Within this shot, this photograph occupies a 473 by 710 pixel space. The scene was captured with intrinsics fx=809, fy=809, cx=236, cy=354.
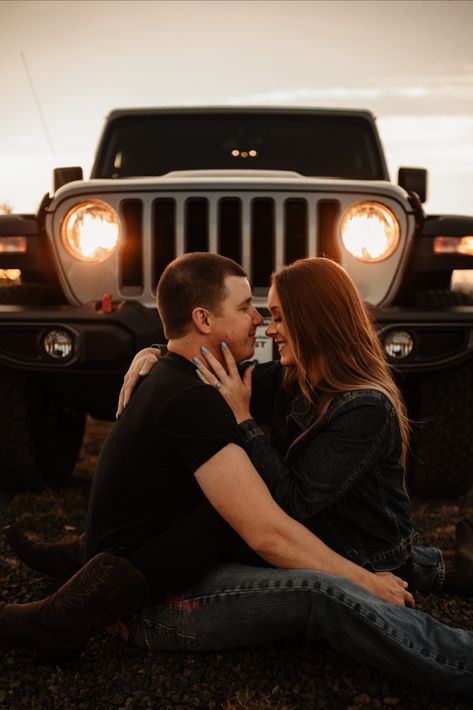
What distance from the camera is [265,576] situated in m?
2.17

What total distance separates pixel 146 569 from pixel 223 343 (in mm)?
683

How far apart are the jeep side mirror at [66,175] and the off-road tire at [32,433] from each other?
1178 mm

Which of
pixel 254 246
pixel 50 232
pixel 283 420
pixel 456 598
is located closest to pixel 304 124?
pixel 254 246

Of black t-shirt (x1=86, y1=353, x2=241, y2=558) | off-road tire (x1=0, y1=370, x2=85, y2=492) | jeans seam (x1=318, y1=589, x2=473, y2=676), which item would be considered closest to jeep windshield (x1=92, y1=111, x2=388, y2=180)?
off-road tire (x1=0, y1=370, x2=85, y2=492)

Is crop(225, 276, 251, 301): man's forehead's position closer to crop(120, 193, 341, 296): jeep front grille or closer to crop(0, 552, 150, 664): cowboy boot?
crop(0, 552, 150, 664): cowboy boot

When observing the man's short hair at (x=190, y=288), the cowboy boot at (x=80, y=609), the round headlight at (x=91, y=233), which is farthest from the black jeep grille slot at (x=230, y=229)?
the cowboy boot at (x=80, y=609)

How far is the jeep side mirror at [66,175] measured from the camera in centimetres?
425

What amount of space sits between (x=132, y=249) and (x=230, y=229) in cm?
43

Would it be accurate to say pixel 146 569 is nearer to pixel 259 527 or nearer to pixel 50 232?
pixel 259 527

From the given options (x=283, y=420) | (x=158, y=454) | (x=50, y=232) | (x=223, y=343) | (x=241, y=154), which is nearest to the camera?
(x=158, y=454)

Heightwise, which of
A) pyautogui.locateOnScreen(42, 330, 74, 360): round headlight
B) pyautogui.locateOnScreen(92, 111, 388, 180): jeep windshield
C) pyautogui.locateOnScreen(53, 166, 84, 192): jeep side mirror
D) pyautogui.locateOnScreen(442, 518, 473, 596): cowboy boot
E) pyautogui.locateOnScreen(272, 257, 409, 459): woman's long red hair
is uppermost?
pyautogui.locateOnScreen(92, 111, 388, 180): jeep windshield

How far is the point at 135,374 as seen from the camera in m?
2.62

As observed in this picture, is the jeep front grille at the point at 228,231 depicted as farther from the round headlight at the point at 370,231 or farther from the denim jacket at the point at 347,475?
the denim jacket at the point at 347,475

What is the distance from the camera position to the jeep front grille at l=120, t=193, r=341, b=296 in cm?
345
